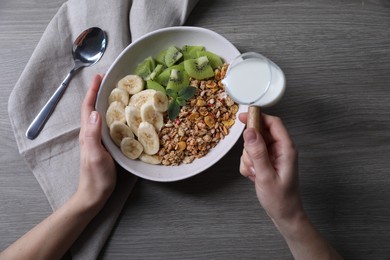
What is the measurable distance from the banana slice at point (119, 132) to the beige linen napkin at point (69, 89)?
0.08 metres

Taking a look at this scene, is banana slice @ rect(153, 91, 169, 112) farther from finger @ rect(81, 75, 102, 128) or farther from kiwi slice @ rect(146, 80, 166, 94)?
finger @ rect(81, 75, 102, 128)

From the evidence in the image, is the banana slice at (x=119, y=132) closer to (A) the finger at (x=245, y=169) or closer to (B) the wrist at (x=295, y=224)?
(A) the finger at (x=245, y=169)

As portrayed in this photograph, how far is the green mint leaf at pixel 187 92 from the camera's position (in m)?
0.84

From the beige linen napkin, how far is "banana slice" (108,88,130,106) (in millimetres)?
76

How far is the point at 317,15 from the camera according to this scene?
904 mm

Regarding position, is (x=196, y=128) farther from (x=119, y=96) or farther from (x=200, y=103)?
(x=119, y=96)

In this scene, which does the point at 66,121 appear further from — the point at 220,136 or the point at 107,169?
the point at 220,136

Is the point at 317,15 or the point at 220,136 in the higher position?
the point at 317,15

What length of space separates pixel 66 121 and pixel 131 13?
11.4 inches

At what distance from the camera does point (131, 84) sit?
0.88 meters

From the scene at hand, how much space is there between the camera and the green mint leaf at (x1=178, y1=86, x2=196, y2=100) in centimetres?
84

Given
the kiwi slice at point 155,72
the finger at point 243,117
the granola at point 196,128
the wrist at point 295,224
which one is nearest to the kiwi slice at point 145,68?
the kiwi slice at point 155,72

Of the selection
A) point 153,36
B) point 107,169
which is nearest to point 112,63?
point 153,36

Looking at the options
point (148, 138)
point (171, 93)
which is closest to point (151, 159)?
point (148, 138)
